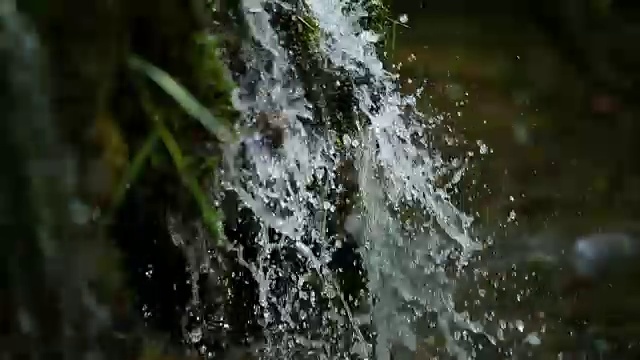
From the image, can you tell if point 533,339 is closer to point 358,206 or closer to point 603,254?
point 603,254

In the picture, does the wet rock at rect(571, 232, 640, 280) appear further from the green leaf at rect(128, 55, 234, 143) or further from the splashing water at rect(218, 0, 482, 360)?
the green leaf at rect(128, 55, 234, 143)

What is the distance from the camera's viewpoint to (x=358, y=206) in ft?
4.22

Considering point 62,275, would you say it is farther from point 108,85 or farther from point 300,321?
point 300,321

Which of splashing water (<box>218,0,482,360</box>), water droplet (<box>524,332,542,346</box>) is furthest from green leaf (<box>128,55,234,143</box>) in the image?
water droplet (<box>524,332,542,346</box>)

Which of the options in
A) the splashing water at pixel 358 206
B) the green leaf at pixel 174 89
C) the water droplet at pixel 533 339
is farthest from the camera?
the water droplet at pixel 533 339

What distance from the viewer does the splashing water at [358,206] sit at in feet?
3.53

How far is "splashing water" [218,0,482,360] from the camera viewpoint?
1.08 meters

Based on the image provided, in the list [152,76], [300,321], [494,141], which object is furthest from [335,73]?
[494,141]

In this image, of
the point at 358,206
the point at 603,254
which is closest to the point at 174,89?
the point at 358,206

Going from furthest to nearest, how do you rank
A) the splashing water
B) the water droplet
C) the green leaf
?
the water droplet < the splashing water < the green leaf

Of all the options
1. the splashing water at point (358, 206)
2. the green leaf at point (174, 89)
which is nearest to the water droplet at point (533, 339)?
the splashing water at point (358, 206)

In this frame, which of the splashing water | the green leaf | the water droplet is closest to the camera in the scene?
the green leaf

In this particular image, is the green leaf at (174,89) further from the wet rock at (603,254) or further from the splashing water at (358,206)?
the wet rock at (603,254)

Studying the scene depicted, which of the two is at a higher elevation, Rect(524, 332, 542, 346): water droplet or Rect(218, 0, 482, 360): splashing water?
Rect(218, 0, 482, 360): splashing water
